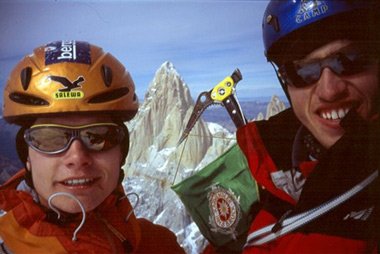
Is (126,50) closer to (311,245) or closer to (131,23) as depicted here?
(131,23)

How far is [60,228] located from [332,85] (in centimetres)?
83

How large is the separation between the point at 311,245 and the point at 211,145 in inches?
19.4

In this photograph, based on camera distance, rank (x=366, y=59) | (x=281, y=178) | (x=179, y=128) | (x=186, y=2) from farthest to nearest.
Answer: (x=179, y=128), (x=186, y=2), (x=281, y=178), (x=366, y=59)

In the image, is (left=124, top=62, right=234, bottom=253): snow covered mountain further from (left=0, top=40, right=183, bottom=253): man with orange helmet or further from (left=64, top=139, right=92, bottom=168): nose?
(left=64, top=139, right=92, bottom=168): nose

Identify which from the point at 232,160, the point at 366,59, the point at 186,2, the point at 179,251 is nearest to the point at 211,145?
the point at 232,160

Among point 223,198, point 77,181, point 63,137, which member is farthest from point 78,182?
point 223,198

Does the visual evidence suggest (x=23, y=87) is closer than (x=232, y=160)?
Yes

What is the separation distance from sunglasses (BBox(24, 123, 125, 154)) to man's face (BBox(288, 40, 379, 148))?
0.55 meters

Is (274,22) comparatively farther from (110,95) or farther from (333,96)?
(110,95)

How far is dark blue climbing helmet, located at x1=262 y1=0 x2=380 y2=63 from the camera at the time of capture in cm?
115

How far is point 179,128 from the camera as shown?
1.52 meters

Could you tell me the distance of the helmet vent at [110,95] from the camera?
1.24 meters

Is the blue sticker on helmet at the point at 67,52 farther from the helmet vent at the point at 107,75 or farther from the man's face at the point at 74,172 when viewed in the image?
the man's face at the point at 74,172

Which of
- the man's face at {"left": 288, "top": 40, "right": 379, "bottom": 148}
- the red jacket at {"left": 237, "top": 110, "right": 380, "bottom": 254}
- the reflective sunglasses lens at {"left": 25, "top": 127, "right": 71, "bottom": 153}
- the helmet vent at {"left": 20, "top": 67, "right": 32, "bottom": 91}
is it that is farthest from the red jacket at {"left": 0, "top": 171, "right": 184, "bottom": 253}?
the man's face at {"left": 288, "top": 40, "right": 379, "bottom": 148}
